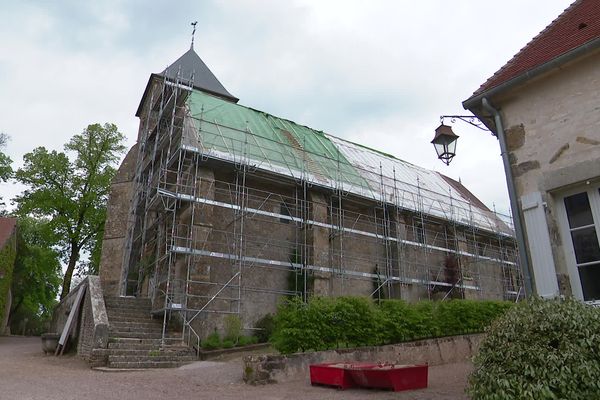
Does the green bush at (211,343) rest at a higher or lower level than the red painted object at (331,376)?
higher

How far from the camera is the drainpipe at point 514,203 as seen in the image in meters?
5.61

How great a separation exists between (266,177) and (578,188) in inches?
440

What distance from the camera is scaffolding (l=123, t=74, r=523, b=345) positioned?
13.4 metres

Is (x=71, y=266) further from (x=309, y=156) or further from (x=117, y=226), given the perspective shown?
(x=309, y=156)

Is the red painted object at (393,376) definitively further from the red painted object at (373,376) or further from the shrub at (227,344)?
the shrub at (227,344)

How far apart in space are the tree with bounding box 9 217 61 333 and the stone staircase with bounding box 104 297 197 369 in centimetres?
1351

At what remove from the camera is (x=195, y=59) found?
25.5 meters

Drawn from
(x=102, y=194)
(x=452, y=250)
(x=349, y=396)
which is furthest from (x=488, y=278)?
(x=102, y=194)

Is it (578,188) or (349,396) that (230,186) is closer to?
(349,396)

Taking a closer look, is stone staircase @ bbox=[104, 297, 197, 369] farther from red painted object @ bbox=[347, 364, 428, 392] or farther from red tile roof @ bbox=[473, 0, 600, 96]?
red tile roof @ bbox=[473, 0, 600, 96]

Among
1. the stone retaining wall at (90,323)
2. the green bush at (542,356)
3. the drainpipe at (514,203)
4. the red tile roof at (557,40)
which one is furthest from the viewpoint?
the stone retaining wall at (90,323)

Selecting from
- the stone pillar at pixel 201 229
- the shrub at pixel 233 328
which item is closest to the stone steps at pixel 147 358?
the shrub at pixel 233 328

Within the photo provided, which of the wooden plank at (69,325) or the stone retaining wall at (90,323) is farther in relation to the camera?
the wooden plank at (69,325)

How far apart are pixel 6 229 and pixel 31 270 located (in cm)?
353
